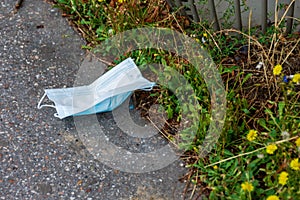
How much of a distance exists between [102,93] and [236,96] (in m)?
0.82

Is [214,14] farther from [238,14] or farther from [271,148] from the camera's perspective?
[271,148]

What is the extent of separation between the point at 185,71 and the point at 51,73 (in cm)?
91

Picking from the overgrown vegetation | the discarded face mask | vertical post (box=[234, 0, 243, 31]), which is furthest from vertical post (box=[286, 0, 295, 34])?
the discarded face mask

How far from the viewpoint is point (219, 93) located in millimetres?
3309

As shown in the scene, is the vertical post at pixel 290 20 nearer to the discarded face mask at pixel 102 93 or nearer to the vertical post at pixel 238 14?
the vertical post at pixel 238 14

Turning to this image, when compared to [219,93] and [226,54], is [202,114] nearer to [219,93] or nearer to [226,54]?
[219,93]

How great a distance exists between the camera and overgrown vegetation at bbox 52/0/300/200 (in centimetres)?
288

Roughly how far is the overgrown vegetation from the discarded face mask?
0.11 metres

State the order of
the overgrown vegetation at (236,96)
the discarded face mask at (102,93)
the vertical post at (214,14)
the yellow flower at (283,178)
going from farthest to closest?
the vertical post at (214,14)
the discarded face mask at (102,93)
the overgrown vegetation at (236,96)
the yellow flower at (283,178)

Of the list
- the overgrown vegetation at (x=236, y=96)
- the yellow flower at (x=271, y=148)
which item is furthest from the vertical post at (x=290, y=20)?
the yellow flower at (x=271, y=148)

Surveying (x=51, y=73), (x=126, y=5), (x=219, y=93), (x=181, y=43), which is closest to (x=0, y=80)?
(x=51, y=73)

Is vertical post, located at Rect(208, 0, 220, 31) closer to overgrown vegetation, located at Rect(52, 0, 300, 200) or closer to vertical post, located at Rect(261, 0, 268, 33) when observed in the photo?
overgrown vegetation, located at Rect(52, 0, 300, 200)

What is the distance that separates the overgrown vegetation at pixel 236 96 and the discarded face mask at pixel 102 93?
107mm

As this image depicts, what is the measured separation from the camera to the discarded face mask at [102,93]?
11.2ft
